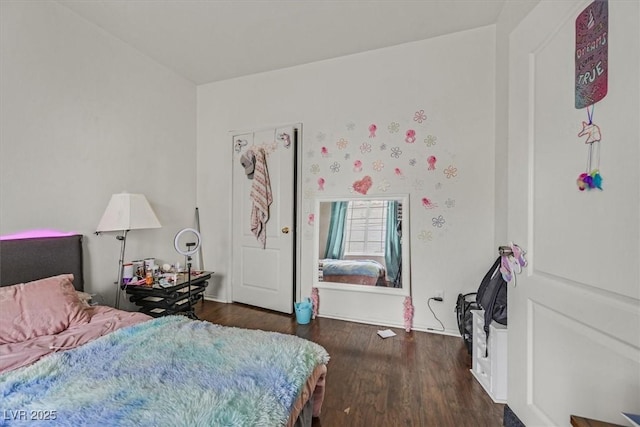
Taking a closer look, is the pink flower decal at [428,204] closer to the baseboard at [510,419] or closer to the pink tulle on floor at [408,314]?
the pink tulle on floor at [408,314]

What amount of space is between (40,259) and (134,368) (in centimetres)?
153

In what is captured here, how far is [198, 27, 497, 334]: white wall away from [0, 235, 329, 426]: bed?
5.29 ft

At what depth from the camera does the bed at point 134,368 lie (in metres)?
0.89

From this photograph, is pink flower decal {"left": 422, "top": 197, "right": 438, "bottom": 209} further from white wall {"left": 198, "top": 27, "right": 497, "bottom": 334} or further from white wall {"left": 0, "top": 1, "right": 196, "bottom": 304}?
white wall {"left": 0, "top": 1, "right": 196, "bottom": 304}

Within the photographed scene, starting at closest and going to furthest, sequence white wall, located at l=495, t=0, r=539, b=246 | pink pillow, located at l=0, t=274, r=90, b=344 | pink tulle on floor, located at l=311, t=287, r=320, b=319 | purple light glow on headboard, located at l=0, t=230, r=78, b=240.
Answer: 1. pink pillow, located at l=0, t=274, r=90, b=344
2. purple light glow on headboard, located at l=0, t=230, r=78, b=240
3. white wall, located at l=495, t=0, r=539, b=246
4. pink tulle on floor, located at l=311, t=287, r=320, b=319

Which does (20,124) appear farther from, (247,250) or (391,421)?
(391,421)

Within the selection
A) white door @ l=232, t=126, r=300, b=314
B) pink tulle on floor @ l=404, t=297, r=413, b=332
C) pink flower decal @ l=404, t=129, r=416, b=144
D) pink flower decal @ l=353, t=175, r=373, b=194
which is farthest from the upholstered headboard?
pink flower decal @ l=404, t=129, r=416, b=144

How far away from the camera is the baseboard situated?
52.8 inches

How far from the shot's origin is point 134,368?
113cm

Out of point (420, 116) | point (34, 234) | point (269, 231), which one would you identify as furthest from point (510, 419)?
point (34, 234)

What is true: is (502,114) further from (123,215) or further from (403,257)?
(123,215)

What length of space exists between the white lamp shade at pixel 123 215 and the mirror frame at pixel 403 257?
1.63 metres

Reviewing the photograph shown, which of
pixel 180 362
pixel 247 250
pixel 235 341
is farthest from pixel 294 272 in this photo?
pixel 180 362

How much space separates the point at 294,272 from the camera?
310cm
